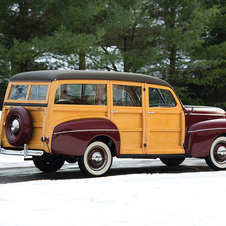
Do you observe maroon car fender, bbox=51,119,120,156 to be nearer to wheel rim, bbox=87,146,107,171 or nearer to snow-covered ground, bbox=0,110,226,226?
wheel rim, bbox=87,146,107,171

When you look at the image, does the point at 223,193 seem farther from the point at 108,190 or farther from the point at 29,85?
the point at 29,85

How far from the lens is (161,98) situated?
31.0 ft

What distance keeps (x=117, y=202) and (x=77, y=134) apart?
2.61m

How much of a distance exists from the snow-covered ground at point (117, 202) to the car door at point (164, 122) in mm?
1567

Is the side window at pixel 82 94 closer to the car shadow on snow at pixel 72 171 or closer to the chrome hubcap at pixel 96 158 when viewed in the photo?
the chrome hubcap at pixel 96 158

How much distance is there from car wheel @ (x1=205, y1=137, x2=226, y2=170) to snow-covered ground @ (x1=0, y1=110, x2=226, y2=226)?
2105 millimetres

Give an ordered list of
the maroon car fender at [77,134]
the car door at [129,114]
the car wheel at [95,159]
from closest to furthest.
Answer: the maroon car fender at [77,134] < the car wheel at [95,159] < the car door at [129,114]

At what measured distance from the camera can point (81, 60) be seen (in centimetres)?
2166

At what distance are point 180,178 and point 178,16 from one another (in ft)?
68.3

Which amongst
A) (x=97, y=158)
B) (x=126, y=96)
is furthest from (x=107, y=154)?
(x=126, y=96)

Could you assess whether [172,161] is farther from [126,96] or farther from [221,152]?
[126,96]

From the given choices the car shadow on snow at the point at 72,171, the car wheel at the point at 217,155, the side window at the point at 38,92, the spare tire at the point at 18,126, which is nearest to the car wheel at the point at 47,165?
the car shadow on snow at the point at 72,171

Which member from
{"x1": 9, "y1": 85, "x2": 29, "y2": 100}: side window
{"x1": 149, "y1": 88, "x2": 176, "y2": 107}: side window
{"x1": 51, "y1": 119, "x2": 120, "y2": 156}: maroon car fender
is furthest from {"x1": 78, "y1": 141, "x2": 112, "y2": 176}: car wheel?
{"x1": 9, "y1": 85, "x2": 29, "y2": 100}: side window

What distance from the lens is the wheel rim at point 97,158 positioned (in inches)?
332
